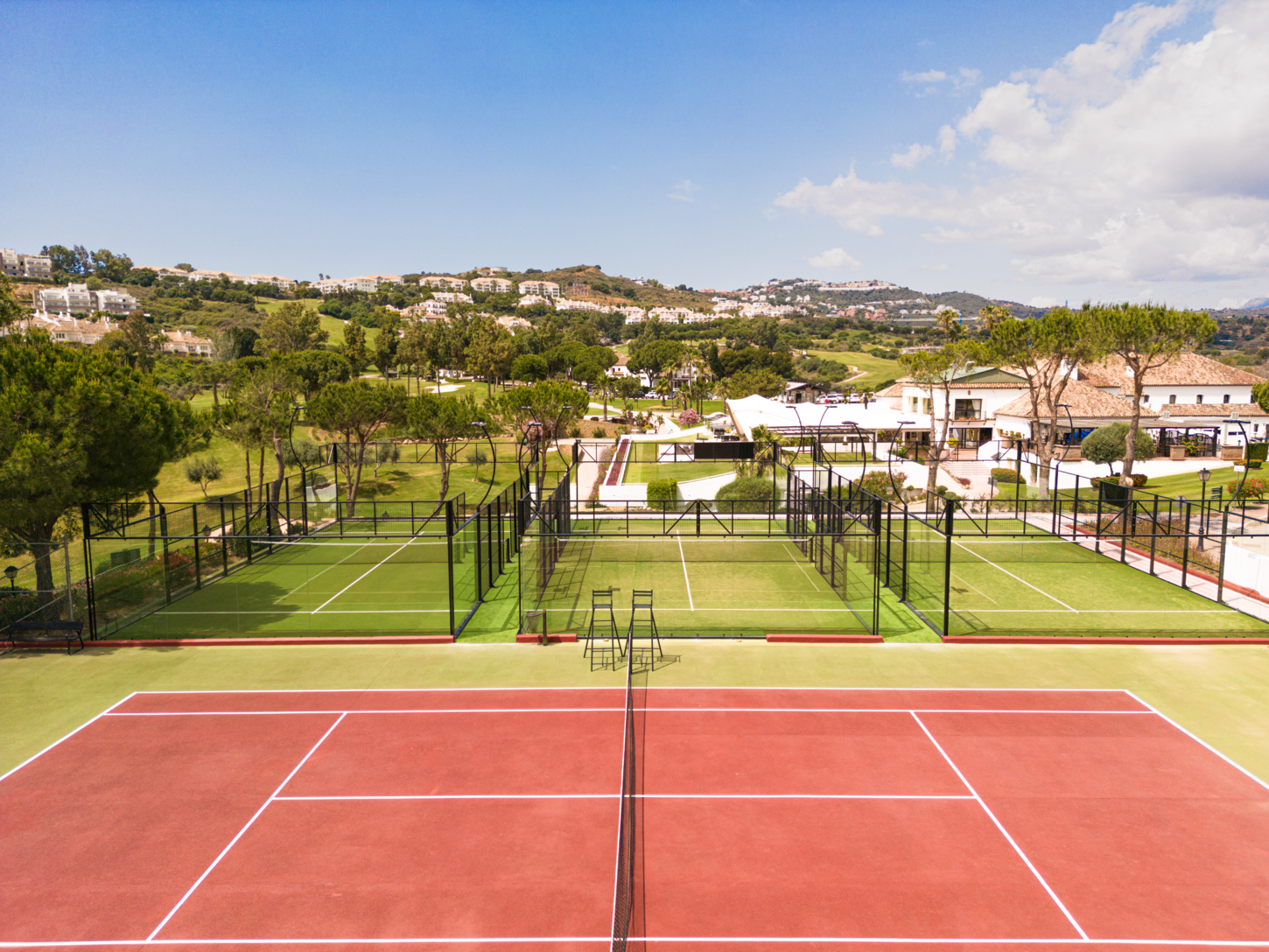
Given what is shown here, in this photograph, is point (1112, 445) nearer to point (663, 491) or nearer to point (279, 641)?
point (663, 491)

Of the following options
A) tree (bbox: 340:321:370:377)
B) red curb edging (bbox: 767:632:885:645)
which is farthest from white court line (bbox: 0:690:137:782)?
tree (bbox: 340:321:370:377)

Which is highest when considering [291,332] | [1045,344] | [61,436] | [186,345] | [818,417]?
[291,332]

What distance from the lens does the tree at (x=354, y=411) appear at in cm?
3481

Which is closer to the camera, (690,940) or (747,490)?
(690,940)

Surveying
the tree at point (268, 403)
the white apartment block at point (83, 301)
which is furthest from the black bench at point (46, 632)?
the white apartment block at point (83, 301)

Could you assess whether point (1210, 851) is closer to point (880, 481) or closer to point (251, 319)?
point (880, 481)

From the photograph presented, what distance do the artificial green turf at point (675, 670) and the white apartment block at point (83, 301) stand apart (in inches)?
6876

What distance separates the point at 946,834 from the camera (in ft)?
32.5

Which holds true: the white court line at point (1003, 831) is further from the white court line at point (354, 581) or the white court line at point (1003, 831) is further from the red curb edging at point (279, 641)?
the white court line at point (354, 581)

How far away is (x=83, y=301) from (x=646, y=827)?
198 metres

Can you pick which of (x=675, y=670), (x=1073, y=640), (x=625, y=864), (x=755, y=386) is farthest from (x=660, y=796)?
(x=755, y=386)

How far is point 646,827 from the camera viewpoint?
397 inches

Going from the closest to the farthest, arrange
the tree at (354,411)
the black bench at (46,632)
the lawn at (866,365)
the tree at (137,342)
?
the black bench at (46,632) → the tree at (354,411) → the tree at (137,342) → the lawn at (866,365)

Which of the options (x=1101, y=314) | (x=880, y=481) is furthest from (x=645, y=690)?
(x=1101, y=314)
